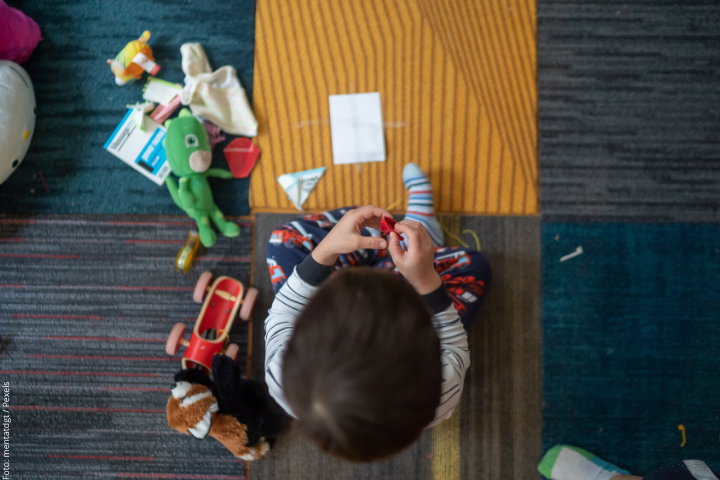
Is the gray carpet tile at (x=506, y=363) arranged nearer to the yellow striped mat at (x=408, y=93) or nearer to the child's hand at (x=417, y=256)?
the yellow striped mat at (x=408, y=93)

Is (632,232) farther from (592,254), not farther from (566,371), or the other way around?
(566,371)

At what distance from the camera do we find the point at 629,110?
109cm

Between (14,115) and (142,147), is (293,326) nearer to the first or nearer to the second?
(142,147)

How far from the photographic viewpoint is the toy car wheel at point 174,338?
97cm

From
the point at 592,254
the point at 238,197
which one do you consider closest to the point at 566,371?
the point at 592,254

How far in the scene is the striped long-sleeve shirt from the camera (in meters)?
0.70

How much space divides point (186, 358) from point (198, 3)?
2.86 ft

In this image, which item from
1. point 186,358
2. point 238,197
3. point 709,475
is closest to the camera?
point 709,475

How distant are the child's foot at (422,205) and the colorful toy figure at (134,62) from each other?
0.69m

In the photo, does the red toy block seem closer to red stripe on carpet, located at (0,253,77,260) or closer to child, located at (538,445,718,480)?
red stripe on carpet, located at (0,253,77,260)

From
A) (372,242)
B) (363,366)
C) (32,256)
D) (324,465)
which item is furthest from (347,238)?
(32,256)

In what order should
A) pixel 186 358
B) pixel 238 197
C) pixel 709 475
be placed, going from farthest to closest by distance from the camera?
pixel 238 197, pixel 186 358, pixel 709 475

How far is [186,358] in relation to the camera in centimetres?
97

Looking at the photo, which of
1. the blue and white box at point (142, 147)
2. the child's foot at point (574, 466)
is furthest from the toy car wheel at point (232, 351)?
the child's foot at point (574, 466)
